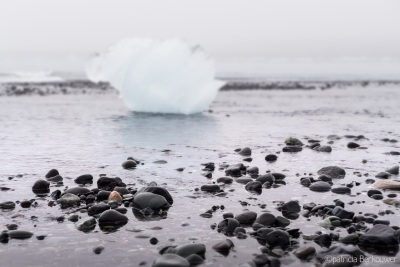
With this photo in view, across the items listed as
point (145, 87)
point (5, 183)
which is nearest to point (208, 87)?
point (145, 87)

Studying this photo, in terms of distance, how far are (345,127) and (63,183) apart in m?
16.5

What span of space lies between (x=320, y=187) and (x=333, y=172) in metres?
1.64

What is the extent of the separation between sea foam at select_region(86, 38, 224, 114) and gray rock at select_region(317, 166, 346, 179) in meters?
15.3

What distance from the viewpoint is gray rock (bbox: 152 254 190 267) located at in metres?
6.48

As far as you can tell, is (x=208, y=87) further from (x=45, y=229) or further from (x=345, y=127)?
(x=45, y=229)

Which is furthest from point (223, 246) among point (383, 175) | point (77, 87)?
point (77, 87)

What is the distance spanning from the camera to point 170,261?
654 centimetres

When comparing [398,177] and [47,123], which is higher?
[398,177]

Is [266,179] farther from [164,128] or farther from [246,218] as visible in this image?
[164,128]

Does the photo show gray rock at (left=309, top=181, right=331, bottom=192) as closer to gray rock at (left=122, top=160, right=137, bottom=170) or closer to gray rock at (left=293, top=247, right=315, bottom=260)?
gray rock at (left=293, top=247, right=315, bottom=260)

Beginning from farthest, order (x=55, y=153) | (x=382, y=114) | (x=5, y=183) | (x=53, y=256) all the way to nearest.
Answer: (x=382, y=114)
(x=55, y=153)
(x=5, y=183)
(x=53, y=256)

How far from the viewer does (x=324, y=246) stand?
24.6ft

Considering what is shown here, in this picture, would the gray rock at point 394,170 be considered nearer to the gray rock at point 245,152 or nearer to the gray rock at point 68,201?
the gray rock at point 245,152

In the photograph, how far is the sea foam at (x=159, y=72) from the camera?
2672 centimetres
